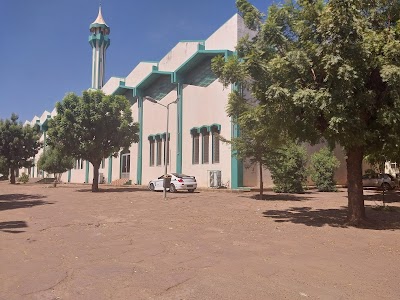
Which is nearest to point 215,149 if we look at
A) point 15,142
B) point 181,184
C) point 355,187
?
point 181,184

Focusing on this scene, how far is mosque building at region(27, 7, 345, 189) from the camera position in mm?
29578

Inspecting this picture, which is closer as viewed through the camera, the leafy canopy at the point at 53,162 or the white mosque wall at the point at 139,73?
the white mosque wall at the point at 139,73

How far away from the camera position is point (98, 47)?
6681cm

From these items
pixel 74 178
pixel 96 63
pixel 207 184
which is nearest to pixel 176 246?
pixel 207 184

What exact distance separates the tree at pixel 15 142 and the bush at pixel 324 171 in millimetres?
37035

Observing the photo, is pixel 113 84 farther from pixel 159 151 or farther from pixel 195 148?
pixel 195 148

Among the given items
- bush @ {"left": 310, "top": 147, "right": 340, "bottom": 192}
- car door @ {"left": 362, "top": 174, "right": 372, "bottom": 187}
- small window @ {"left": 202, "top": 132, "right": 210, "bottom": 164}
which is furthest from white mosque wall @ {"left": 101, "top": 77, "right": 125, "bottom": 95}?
car door @ {"left": 362, "top": 174, "right": 372, "bottom": 187}

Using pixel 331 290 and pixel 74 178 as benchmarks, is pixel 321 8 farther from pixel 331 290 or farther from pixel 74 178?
pixel 74 178

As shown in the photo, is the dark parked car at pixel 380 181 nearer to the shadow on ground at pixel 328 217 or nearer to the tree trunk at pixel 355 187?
the shadow on ground at pixel 328 217

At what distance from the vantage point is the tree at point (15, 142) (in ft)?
155

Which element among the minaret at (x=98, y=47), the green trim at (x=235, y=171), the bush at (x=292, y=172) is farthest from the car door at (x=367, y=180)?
the minaret at (x=98, y=47)

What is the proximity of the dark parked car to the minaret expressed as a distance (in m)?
47.7

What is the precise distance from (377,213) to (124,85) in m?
36.4

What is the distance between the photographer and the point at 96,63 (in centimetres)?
6538
